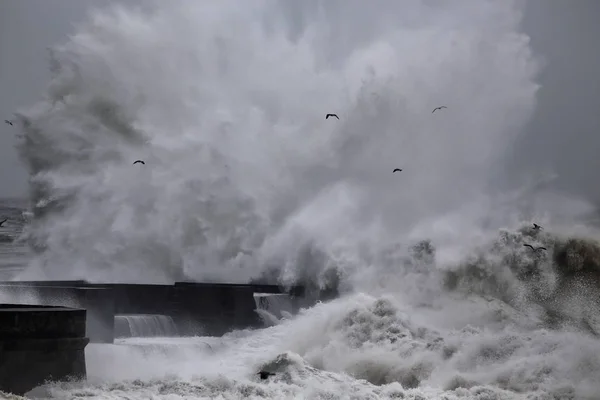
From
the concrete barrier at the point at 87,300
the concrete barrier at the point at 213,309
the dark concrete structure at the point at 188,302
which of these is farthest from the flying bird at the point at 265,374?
the concrete barrier at the point at 213,309

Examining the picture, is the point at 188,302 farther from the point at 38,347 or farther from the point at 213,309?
the point at 38,347

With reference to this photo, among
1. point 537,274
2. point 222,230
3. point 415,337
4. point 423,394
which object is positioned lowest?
point 423,394

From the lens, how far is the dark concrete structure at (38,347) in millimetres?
11062

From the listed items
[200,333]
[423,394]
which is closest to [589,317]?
[423,394]

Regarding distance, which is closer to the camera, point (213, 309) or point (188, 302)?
point (188, 302)

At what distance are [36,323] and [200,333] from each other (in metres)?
7.63

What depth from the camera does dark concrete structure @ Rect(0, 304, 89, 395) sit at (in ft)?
36.3

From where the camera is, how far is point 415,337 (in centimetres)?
1543

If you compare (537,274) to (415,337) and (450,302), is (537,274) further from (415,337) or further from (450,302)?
(415,337)

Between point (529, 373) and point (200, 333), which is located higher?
point (200, 333)

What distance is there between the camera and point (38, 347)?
11.3 meters

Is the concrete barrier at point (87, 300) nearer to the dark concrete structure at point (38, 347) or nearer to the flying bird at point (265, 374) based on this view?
the dark concrete structure at point (38, 347)

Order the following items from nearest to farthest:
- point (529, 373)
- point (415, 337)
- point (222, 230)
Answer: point (529, 373)
point (415, 337)
point (222, 230)

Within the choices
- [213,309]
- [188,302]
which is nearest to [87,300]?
[188,302]
